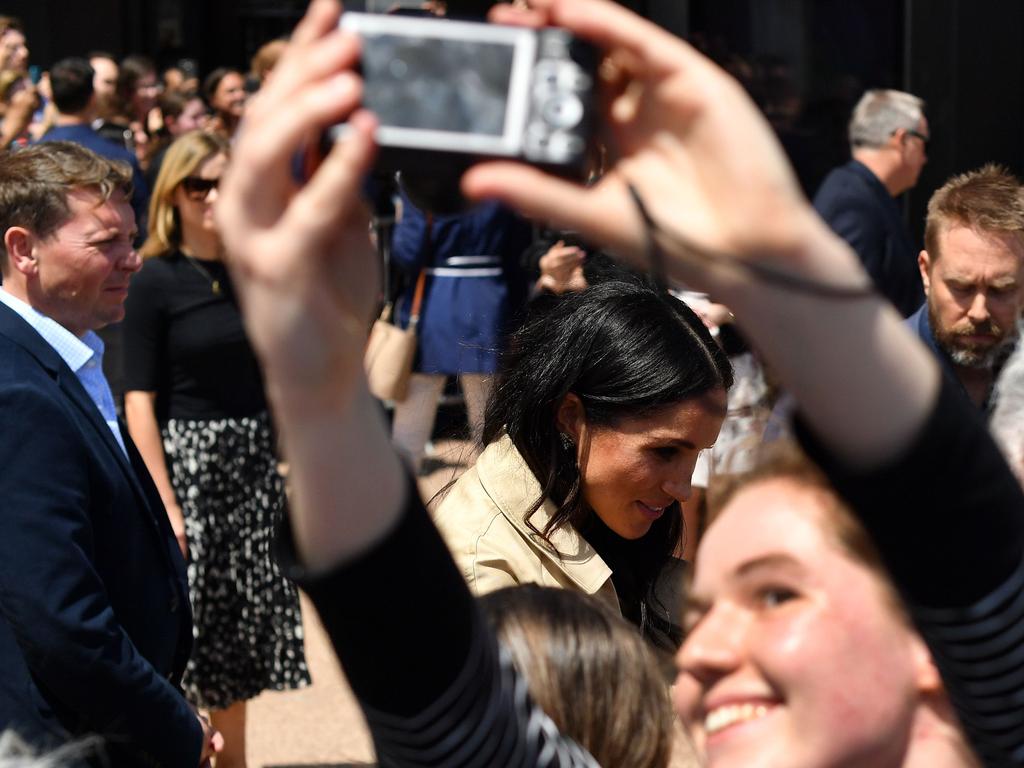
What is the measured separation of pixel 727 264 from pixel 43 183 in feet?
9.38

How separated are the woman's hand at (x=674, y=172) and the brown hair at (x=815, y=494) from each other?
0.23 meters

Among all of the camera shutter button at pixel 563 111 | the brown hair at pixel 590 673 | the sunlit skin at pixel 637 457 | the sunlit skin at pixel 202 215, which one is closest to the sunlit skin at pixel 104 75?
the sunlit skin at pixel 202 215

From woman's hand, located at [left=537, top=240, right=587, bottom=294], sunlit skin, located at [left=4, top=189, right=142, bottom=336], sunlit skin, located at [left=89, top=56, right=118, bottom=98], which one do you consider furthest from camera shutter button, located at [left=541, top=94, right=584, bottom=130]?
sunlit skin, located at [left=89, top=56, right=118, bottom=98]

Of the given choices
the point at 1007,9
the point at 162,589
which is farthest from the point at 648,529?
the point at 1007,9

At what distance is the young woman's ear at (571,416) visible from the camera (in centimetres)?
284

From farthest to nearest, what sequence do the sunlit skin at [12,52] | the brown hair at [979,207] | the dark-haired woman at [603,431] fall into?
the sunlit skin at [12,52] < the brown hair at [979,207] < the dark-haired woman at [603,431]

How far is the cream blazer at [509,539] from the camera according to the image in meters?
2.60

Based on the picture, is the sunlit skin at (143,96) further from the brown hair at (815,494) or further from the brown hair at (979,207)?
the brown hair at (815,494)

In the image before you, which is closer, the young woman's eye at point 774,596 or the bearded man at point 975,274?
the young woman's eye at point 774,596

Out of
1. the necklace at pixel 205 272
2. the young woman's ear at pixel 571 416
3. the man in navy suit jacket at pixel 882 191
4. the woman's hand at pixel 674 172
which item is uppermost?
the woman's hand at pixel 674 172

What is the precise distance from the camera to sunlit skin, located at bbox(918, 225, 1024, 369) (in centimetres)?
413

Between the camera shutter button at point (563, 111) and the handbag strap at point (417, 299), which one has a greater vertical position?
the camera shutter button at point (563, 111)

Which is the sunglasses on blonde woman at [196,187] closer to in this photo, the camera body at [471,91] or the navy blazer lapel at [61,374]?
the navy blazer lapel at [61,374]

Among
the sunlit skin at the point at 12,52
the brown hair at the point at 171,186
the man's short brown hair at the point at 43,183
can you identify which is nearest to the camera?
the man's short brown hair at the point at 43,183
